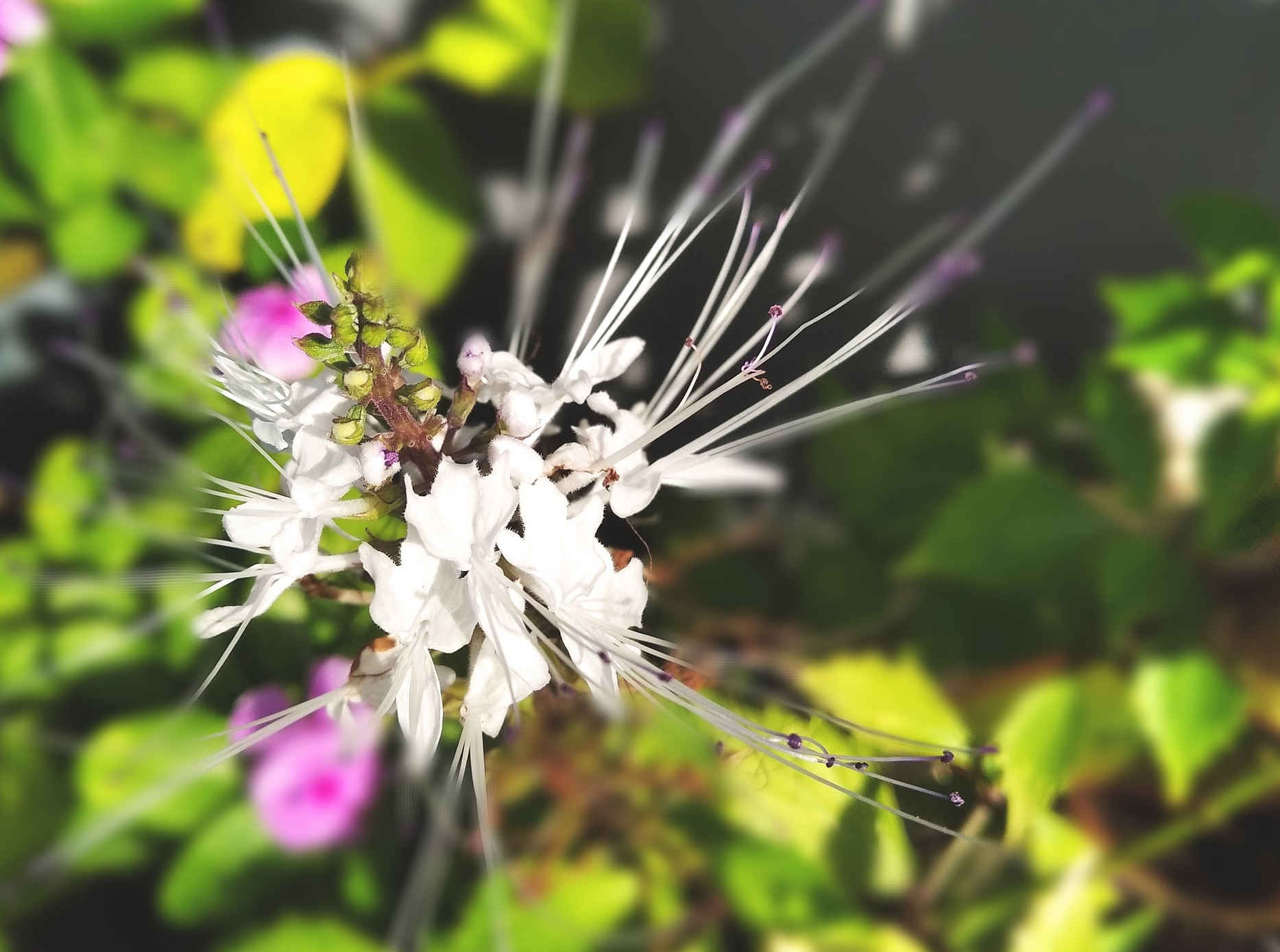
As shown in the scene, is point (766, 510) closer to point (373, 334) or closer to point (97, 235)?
point (97, 235)

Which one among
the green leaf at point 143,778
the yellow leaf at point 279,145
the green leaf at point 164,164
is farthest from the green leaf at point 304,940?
→ the green leaf at point 164,164

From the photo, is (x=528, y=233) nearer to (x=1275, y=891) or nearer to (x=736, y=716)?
(x=736, y=716)

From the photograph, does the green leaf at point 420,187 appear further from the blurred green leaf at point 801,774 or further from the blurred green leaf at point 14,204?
the blurred green leaf at point 801,774

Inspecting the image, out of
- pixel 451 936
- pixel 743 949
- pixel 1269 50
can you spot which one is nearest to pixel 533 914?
pixel 451 936

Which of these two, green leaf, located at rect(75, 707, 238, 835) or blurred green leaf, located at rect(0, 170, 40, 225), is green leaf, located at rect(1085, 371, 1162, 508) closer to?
green leaf, located at rect(75, 707, 238, 835)

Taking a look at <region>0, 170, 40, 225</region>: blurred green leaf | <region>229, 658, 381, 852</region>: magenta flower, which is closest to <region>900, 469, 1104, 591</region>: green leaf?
<region>229, 658, 381, 852</region>: magenta flower

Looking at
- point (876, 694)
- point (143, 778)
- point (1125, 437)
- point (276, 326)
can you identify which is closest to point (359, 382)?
point (276, 326)
